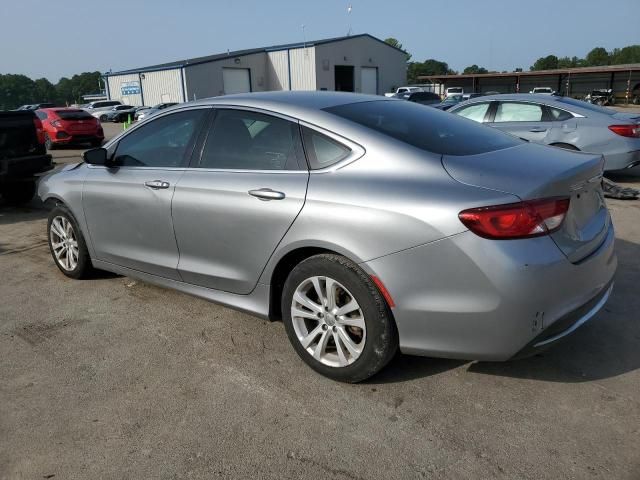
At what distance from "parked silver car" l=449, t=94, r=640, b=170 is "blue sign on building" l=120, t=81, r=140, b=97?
46.3m

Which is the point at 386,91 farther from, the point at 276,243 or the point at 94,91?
the point at 94,91

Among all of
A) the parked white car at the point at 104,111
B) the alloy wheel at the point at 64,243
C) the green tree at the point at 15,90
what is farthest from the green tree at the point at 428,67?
the alloy wheel at the point at 64,243

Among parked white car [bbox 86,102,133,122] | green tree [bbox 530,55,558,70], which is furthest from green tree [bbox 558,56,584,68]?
parked white car [bbox 86,102,133,122]

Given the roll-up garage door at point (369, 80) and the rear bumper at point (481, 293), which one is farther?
the roll-up garage door at point (369, 80)

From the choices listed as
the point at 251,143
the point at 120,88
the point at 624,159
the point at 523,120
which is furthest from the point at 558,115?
the point at 120,88

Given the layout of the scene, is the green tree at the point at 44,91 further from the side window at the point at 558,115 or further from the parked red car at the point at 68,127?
the side window at the point at 558,115

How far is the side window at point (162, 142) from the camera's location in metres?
3.81

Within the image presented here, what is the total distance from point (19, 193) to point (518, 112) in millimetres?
8302

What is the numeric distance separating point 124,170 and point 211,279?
129 cm

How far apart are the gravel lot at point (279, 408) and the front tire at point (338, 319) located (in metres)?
0.15

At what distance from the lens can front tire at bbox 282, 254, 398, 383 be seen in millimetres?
2805

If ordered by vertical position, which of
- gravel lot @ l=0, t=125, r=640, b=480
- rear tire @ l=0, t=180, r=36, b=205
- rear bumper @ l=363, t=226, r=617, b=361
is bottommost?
gravel lot @ l=0, t=125, r=640, b=480

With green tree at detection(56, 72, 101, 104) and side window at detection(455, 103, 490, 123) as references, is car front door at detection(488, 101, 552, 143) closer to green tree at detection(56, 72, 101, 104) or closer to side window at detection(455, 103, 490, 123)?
side window at detection(455, 103, 490, 123)

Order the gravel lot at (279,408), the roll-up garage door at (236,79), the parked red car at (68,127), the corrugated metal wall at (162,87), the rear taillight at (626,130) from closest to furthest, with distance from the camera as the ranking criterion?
the gravel lot at (279,408) → the rear taillight at (626,130) → the parked red car at (68,127) → the corrugated metal wall at (162,87) → the roll-up garage door at (236,79)
